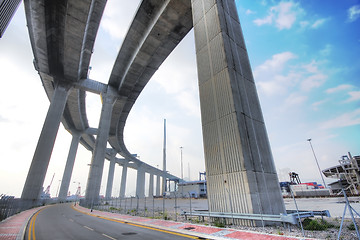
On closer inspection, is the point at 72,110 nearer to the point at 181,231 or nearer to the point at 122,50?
the point at 122,50

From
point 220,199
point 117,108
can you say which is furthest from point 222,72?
point 117,108

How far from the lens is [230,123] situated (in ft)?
40.0

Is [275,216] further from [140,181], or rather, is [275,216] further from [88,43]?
[140,181]

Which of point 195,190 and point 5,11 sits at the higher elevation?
point 5,11

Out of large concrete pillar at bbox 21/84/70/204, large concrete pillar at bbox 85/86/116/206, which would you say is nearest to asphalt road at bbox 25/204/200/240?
large concrete pillar at bbox 21/84/70/204

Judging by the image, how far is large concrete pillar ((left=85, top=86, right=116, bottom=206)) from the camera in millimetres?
32031

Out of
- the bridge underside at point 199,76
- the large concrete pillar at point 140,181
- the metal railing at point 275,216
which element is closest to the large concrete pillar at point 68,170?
the bridge underside at point 199,76

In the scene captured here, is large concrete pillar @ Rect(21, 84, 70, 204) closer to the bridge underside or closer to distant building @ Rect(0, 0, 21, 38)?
the bridge underside

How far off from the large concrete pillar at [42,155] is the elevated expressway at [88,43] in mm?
137

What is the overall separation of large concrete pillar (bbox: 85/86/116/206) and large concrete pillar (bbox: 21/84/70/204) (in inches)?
288

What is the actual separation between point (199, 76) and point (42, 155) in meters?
29.9

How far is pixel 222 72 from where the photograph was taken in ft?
44.7

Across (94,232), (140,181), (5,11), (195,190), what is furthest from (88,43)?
(140,181)

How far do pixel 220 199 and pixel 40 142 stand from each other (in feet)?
105
